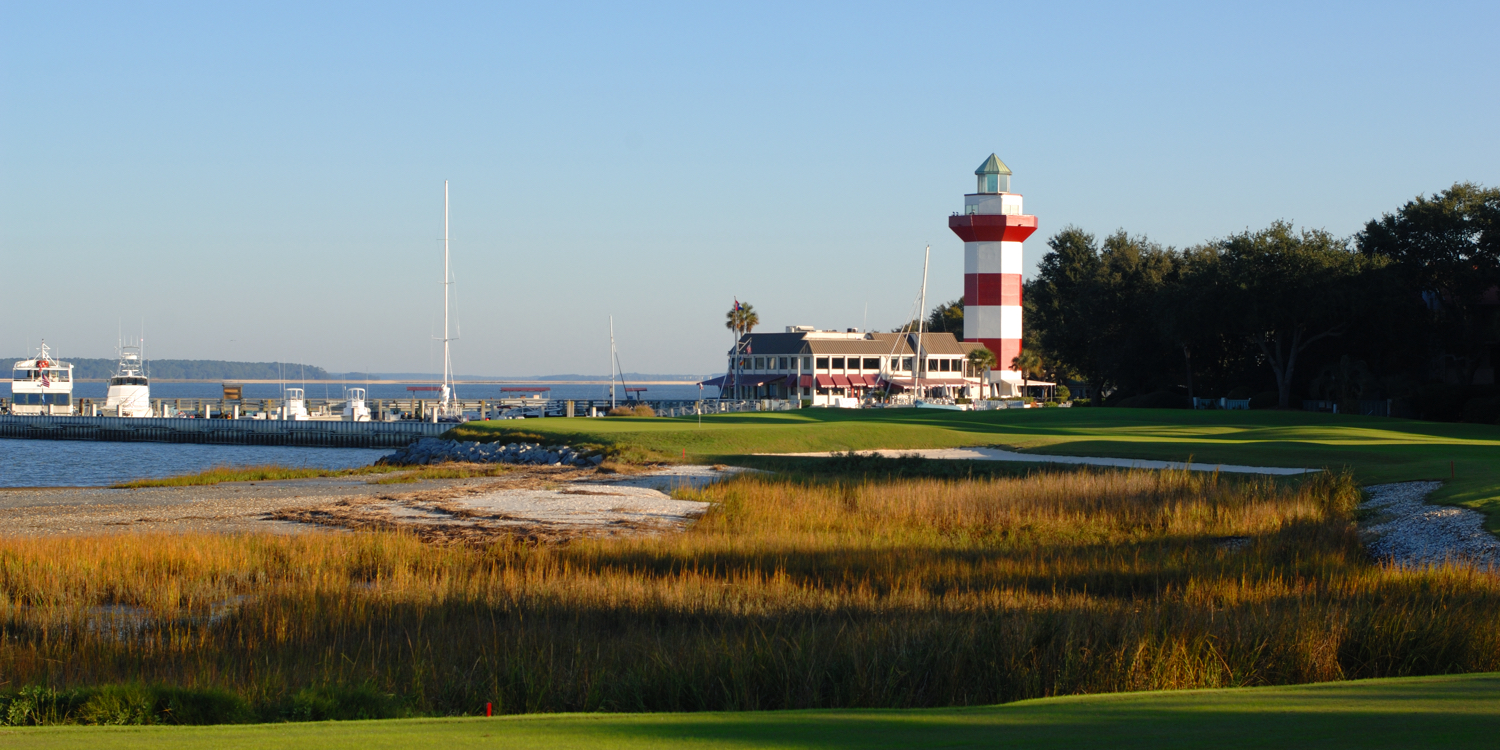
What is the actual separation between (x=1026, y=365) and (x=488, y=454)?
5752 centimetres

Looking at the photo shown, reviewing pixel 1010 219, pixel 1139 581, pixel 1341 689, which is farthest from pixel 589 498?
pixel 1010 219

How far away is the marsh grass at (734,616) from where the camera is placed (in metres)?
8.73

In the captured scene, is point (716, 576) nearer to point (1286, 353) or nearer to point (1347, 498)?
point (1347, 498)

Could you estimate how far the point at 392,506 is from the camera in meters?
24.2

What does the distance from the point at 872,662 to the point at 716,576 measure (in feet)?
17.3

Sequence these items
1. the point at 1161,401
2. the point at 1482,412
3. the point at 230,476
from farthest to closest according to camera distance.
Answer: the point at 1161,401 < the point at 1482,412 < the point at 230,476

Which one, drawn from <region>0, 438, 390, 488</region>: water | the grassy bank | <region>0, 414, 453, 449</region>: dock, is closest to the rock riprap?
Result: the grassy bank

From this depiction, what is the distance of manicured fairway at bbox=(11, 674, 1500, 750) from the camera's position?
576 centimetres

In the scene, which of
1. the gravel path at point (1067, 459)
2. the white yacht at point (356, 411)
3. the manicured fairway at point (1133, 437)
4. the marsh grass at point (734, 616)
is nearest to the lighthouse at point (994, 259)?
the manicured fairway at point (1133, 437)

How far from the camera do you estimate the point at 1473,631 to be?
9648 millimetres

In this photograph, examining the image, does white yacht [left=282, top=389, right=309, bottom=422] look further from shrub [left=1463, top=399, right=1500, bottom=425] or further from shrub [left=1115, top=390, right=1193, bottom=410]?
shrub [left=1463, top=399, right=1500, bottom=425]

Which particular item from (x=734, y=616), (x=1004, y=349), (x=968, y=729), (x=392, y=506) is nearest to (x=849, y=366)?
(x=1004, y=349)

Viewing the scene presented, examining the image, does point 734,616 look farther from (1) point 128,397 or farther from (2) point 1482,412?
(1) point 128,397

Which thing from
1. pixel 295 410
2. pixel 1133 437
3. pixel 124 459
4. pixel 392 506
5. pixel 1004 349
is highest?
pixel 1004 349
